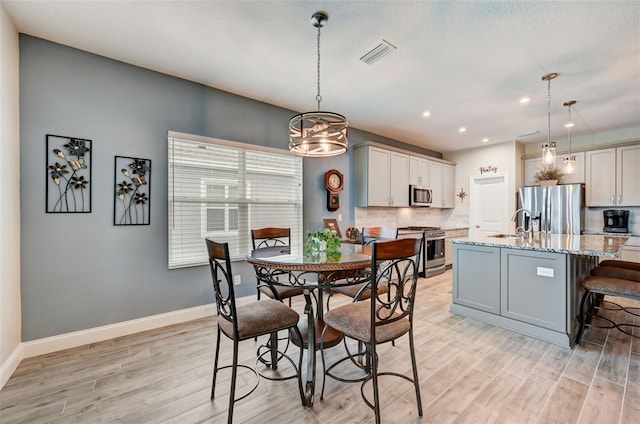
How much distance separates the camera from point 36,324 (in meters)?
2.39

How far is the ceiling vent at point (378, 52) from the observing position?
2.41 m

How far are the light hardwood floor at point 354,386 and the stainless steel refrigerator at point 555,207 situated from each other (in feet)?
9.40

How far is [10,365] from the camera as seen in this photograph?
2090 millimetres

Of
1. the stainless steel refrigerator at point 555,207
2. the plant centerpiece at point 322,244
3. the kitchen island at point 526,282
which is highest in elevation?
the stainless steel refrigerator at point 555,207

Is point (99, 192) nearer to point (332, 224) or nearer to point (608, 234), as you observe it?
point (332, 224)

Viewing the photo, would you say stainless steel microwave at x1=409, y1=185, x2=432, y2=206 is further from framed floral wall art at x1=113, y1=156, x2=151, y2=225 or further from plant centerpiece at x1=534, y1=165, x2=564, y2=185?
framed floral wall art at x1=113, y1=156, x2=151, y2=225

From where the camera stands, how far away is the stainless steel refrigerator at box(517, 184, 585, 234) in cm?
486

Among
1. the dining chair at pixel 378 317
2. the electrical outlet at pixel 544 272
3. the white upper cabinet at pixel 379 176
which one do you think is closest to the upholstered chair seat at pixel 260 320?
the dining chair at pixel 378 317

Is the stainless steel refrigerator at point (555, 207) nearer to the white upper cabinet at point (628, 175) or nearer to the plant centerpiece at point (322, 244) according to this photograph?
the white upper cabinet at point (628, 175)

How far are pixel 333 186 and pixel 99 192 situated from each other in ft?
9.64

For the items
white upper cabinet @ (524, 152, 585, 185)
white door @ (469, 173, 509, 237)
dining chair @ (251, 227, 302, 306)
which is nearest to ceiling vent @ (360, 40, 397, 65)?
dining chair @ (251, 227, 302, 306)

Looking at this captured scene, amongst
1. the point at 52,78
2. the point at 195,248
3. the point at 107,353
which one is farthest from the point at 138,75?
the point at 107,353

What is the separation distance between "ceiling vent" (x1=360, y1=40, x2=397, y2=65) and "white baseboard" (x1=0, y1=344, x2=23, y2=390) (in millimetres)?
3757

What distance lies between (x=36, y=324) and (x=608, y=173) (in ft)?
26.2
